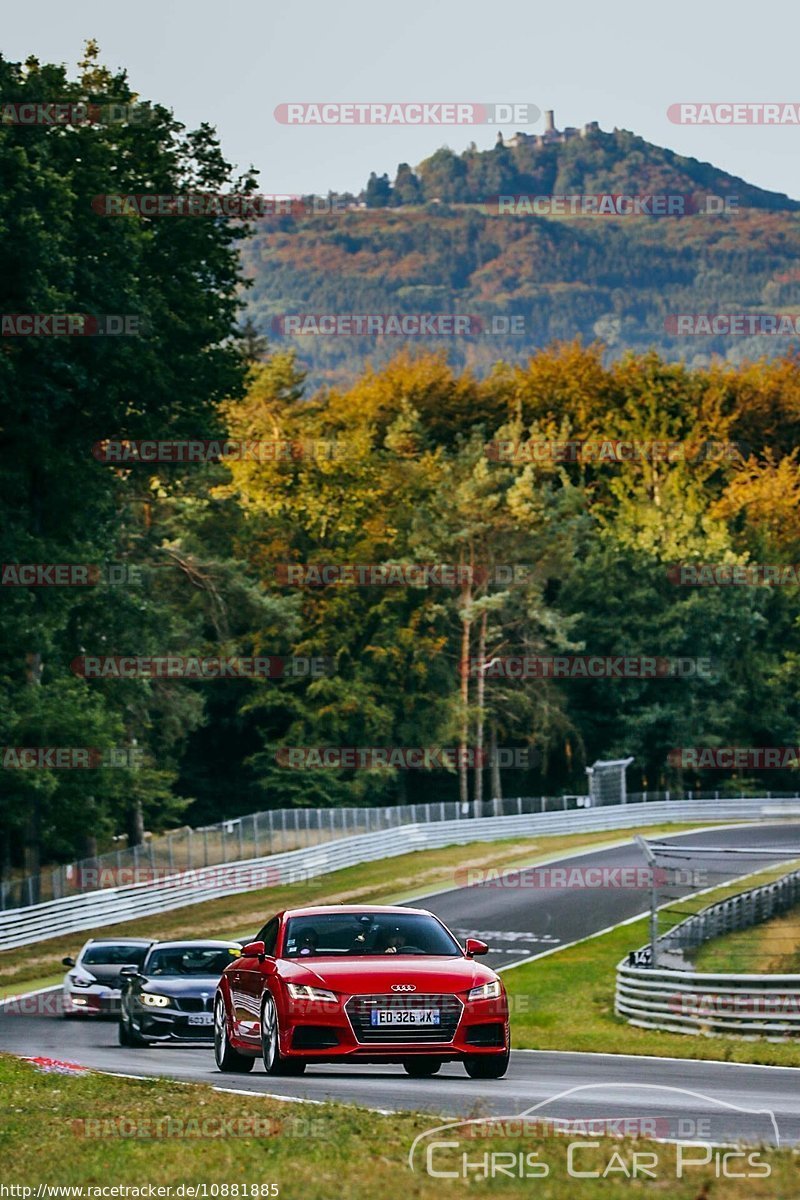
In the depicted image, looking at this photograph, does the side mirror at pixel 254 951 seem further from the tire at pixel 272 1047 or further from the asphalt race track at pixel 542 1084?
the asphalt race track at pixel 542 1084

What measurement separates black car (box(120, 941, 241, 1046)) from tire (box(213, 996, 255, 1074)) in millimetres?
4741

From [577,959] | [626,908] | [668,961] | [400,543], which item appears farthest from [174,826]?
[668,961]

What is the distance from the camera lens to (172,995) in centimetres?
2275

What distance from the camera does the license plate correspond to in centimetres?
1459

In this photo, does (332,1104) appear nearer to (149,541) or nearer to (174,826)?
(149,541)

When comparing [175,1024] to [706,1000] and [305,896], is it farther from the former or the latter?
[305,896]

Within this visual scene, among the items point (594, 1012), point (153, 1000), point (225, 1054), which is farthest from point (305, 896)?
point (225, 1054)

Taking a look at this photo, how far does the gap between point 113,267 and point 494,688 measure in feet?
148

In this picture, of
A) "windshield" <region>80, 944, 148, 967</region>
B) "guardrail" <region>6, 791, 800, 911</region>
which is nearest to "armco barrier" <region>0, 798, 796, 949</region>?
"guardrail" <region>6, 791, 800, 911</region>

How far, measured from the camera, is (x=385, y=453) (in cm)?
9125

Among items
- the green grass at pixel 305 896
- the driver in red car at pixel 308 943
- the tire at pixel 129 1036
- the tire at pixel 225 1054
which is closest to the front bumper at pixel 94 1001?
the tire at pixel 129 1036

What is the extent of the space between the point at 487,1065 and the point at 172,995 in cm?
802

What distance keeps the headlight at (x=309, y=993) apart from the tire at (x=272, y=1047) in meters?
0.45

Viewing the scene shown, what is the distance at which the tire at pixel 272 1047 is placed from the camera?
15.2 m
